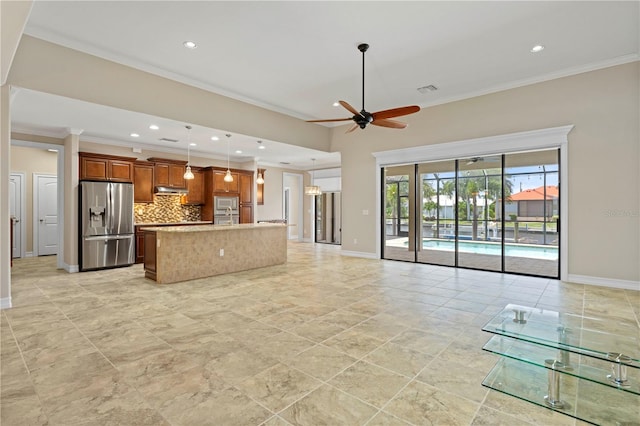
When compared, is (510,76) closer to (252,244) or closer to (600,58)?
(600,58)

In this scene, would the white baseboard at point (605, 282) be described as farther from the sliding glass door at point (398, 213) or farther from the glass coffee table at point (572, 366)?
the glass coffee table at point (572, 366)

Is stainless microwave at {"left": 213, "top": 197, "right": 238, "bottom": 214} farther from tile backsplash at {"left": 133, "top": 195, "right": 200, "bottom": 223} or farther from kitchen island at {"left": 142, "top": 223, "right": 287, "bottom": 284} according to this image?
kitchen island at {"left": 142, "top": 223, "right": 287, "bottom": 284}

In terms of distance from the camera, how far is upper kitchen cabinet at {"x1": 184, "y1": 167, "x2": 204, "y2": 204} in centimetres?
883

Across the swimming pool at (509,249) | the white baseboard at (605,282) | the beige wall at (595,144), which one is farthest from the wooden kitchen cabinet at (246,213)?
the white baseboard at (605,282)

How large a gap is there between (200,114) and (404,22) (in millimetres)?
3754

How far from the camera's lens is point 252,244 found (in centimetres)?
678

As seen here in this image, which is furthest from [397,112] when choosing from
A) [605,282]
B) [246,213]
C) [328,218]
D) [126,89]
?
[328,218]

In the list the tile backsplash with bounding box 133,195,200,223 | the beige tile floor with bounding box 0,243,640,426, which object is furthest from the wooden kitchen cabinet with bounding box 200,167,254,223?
the beige tile floor with bounding box 0,243,640,426

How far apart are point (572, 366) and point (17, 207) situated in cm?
1157

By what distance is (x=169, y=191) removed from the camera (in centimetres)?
807

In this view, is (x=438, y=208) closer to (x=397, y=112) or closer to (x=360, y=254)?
(x=360, y=254)

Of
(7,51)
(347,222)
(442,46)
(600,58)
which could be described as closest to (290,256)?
(347,222)

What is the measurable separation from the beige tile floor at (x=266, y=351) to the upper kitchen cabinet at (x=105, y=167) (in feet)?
8.07

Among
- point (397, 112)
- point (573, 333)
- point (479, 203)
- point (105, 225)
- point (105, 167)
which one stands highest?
point (397, 112)
